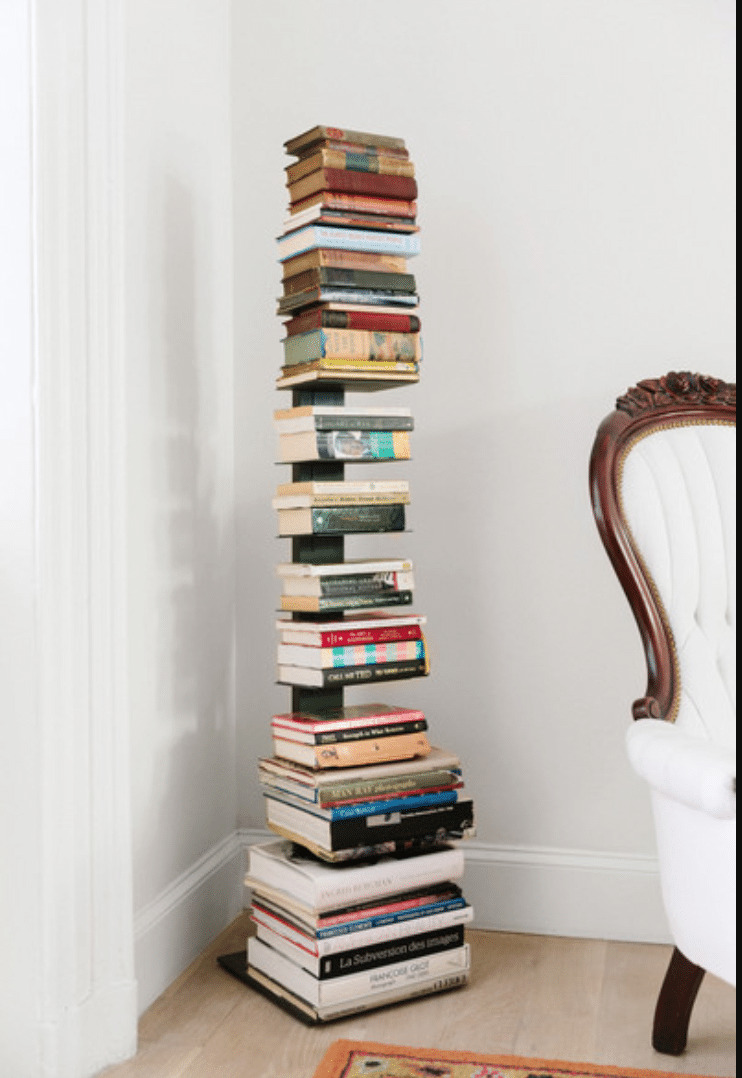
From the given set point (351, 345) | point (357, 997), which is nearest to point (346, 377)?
point (351, 345)

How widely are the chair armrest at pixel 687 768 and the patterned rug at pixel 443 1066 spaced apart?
0.59 meters

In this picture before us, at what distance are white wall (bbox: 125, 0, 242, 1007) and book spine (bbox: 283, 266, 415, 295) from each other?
0.30 m

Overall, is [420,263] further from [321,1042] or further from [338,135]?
[321,1042]

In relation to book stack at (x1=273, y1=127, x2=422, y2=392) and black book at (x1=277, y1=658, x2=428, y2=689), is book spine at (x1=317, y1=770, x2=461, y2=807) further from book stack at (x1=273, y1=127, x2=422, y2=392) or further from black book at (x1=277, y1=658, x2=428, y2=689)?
book stack at (x1=273, y1=127, x2=422, y2=392)

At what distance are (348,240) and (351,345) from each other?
19 centimetres

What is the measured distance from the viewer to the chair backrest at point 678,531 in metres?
2.00

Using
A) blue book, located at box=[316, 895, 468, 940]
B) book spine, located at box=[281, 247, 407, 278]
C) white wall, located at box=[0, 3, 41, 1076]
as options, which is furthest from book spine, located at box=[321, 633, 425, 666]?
book spine, located at box=[281, 247, 407, 278]

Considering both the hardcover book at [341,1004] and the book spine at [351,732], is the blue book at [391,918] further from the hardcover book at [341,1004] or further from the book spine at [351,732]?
the book spine at [351,732]

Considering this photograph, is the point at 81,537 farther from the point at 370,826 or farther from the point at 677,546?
the point at 677,546

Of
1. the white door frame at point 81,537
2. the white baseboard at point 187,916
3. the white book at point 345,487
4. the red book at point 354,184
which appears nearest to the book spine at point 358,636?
the white book at point 345,487

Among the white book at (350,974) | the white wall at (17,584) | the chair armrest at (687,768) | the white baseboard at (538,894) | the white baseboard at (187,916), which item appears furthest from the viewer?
the white baseboard at (538,894)

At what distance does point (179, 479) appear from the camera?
2.41 m

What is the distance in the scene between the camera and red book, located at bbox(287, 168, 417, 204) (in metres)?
2.14

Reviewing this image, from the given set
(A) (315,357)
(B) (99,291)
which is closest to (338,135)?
(A) (315,357)
